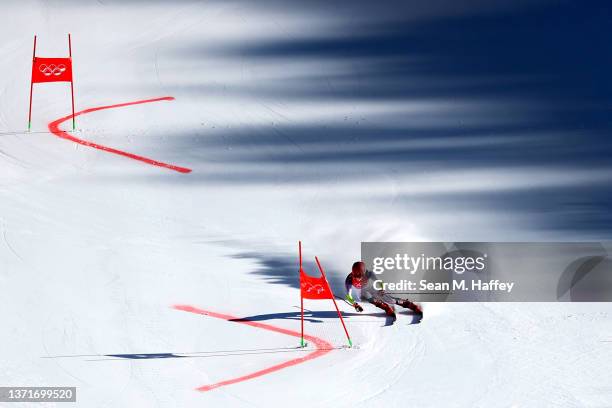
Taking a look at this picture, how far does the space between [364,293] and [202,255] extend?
1.79 meters

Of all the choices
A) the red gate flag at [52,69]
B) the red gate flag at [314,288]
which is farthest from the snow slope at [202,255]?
the red gate flag at [52,69]

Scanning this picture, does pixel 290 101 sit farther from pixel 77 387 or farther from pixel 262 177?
pixel 77 387

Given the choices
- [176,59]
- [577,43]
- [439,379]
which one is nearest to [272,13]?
[176,59]

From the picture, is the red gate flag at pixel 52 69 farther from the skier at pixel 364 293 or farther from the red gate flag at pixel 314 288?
the red gate flag at pixel 314 288

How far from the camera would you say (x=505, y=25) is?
619 inches

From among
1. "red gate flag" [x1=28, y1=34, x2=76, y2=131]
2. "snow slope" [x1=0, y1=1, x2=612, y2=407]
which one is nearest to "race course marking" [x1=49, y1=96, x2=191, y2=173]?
"snow slope" [x1=0, y1=1, x2=612, y2=407]

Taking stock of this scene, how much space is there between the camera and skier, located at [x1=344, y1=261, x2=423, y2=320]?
808 cm

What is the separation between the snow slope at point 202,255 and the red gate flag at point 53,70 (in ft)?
2.45

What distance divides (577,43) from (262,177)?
19.2 ft

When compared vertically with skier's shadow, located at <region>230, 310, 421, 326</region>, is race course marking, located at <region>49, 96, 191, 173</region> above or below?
above

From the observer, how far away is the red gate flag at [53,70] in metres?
11.6

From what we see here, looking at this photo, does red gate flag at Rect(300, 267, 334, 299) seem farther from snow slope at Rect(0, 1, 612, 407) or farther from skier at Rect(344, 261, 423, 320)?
skier at Rect(344, 261, 423, 320)

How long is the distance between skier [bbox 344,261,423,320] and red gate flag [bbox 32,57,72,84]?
4887mm

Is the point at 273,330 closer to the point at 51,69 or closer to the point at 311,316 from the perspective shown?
the point at 311,316
